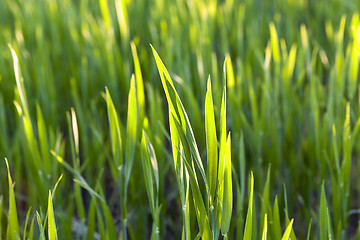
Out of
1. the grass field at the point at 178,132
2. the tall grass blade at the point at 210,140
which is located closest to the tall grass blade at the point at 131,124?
the grass field at the point at 178,132

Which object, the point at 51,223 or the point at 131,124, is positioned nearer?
the point at 51,223

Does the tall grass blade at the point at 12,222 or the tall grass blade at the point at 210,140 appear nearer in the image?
the tall grass blade at the point at 210,140

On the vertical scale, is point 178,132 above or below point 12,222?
above

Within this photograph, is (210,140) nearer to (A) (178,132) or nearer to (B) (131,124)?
(A) (178,132)

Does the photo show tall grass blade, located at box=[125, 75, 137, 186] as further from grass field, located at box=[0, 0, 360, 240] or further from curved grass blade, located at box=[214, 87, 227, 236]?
curved grass blade, located at box=[214, 87, 227, 236]

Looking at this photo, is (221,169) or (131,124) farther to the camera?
(131,124)

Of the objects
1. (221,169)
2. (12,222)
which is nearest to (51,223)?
(12,222)

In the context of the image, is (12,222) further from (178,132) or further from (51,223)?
(178,132)

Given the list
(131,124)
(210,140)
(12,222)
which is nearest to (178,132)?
(210,140)

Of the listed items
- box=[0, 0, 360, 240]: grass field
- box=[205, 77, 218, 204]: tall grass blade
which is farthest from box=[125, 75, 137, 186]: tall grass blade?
box=[205, 77, 218, 204]: tall grass blade

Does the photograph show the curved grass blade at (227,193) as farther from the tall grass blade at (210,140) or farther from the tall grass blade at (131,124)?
the tall grass blade at (131,124)
